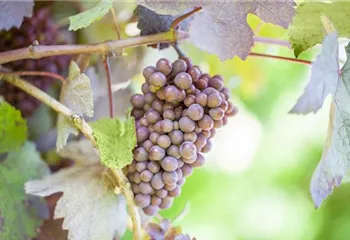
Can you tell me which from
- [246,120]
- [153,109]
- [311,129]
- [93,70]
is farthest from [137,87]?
[311,129]

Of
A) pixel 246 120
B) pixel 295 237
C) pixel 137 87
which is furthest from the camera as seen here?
pixel 295 237

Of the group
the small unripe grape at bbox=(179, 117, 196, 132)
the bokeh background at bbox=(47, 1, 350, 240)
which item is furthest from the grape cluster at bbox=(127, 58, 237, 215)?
the bokeh background at bbox=(47, 1, 350, 240)

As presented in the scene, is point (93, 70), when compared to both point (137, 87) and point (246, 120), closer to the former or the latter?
point (137, 87)

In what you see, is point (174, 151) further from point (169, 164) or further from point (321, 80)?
point (321, 80)

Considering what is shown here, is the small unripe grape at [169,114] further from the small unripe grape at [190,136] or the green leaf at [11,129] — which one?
the green leaf at [11,129]

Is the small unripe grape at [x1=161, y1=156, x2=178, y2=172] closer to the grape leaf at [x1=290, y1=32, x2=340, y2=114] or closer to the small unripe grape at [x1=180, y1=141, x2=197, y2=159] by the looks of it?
the small unripe grape at [x1=180, y1=141, x2=197, y2=159]

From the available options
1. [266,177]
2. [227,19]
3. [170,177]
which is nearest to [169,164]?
[170,177]

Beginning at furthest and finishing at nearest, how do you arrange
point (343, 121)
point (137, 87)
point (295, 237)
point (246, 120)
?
point (295, 237), point (246, 120), point (137, 87), point (343, 121)

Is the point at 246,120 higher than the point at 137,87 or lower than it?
lower

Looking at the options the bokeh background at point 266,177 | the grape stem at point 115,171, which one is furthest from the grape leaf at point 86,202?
the bokeh background at point 266,177
